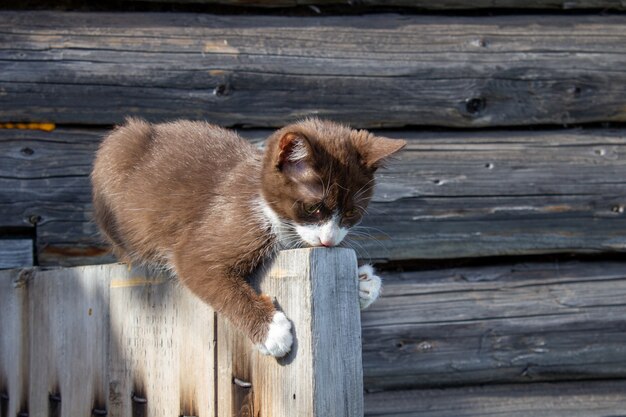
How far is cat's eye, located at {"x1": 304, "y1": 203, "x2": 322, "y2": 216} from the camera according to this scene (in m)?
2.74

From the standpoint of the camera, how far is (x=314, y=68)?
4.27 m

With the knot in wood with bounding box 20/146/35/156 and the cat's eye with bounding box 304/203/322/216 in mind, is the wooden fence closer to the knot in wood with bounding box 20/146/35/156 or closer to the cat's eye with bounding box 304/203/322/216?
the cat's eye with bounding box 304/203/322/216

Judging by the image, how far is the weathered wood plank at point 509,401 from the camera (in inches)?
170

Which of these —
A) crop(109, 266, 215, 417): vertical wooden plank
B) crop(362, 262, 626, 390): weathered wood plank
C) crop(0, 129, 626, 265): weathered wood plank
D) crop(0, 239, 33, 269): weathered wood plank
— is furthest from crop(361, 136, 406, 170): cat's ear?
crop(0, 239, 33, 269): weathered wood plank

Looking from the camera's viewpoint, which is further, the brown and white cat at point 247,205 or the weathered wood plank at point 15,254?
the weathered wood plank at point 15,254

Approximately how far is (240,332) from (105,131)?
1.83 metres

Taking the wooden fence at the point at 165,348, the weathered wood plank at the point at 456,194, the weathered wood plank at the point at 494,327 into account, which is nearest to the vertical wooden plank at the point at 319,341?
the wooden fence at the point at 165,348

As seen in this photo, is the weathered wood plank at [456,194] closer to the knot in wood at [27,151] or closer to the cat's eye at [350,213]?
the knot in wood at [27,151]

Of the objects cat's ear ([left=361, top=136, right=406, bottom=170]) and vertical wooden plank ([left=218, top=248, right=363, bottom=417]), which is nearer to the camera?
vertical wooden plank ([left=218, top=248, right=363, bottom=417])

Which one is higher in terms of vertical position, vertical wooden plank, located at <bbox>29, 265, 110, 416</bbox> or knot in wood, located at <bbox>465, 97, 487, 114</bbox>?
knot in wood, located at <bbox>465, 97, 487, 114</bbox>

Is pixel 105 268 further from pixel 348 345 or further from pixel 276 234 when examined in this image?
pixel 348 345

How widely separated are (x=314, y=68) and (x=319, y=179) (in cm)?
165

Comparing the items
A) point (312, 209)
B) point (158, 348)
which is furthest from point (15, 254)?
→ point (312, 209)

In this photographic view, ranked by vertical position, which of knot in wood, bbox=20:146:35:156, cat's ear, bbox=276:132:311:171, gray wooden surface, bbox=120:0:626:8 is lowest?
cat's ear, bbox=276:132:311:171
